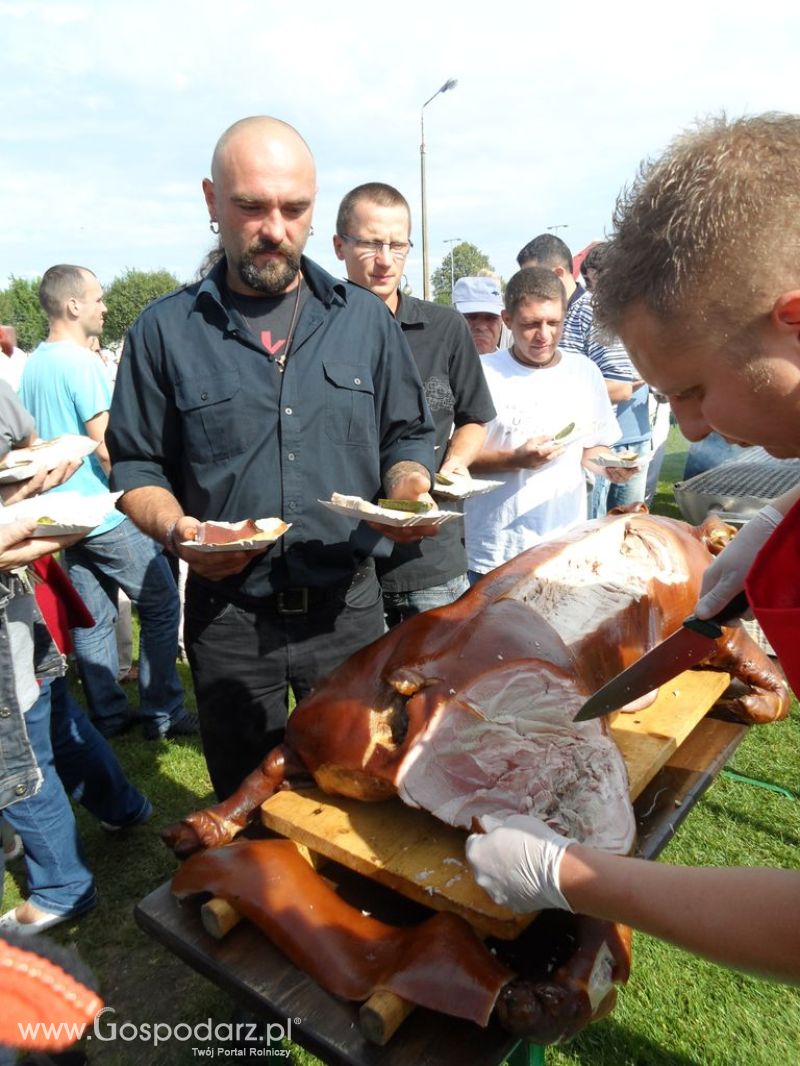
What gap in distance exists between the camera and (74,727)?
3.09 m

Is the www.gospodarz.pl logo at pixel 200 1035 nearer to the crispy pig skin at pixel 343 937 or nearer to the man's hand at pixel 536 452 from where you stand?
the crispy pig skin at pixel 343 937

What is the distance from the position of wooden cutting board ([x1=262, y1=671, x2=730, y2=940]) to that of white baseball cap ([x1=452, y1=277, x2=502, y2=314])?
306 cm

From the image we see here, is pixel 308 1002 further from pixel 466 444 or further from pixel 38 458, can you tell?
pixel 466 444

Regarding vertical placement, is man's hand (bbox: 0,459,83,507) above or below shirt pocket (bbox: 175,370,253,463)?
below

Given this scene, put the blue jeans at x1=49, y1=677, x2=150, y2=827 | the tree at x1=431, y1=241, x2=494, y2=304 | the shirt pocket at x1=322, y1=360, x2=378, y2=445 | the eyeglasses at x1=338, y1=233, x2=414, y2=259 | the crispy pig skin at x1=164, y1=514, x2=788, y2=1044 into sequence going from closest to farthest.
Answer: the crispy pig skin at x1=164, y1=514, x2=788, y2=1044 < the shirt pocket at x1=322, y1=360, x2=378, y2=445 < the blue jeans at x1=49, y1=677, x2=150, y2=827 < the eyeglasses at x1=338, y1=233, x2=414, y2=259 < the tree at x1=431, y1=241, x2=494, y2=304

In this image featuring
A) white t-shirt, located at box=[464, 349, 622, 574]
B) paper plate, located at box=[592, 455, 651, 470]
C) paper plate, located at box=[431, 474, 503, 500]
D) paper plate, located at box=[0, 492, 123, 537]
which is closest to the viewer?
paper plate, located at box=[0, 492, 123, 537]

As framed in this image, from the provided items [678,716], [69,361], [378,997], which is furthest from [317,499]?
[69,361]

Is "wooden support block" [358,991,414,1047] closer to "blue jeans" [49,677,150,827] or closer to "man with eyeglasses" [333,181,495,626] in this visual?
"man with eyeglasses" [333,181,495,626]

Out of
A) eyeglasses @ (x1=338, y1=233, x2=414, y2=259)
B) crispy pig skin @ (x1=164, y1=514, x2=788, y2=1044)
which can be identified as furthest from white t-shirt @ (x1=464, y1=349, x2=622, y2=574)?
crispy pig skin @ (x1=164, y1=514, x2=788, y2=1044)

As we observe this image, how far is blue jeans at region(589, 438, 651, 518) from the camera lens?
17.2 feet

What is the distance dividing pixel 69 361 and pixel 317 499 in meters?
2.43

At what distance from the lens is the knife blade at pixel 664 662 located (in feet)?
5.74

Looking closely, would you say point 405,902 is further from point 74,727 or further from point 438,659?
point 74,727

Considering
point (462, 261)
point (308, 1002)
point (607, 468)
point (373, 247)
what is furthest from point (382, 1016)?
point (462, 261)
